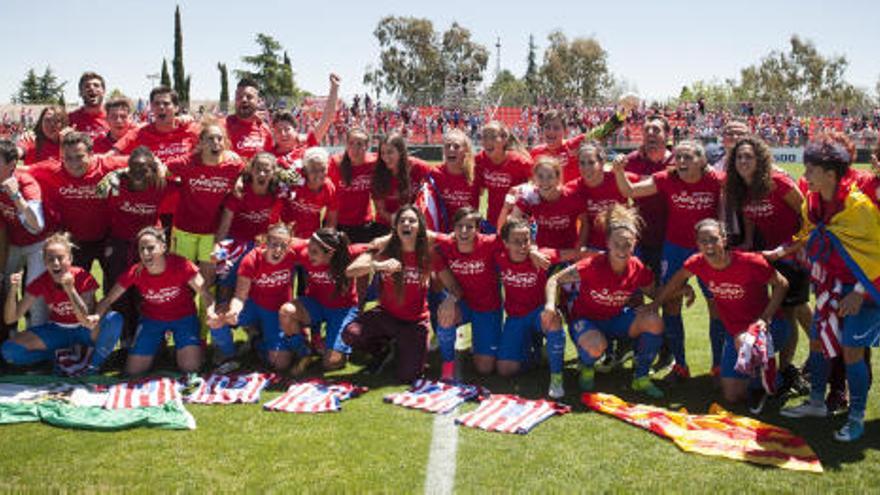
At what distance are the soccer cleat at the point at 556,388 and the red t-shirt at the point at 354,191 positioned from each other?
258 centimetres

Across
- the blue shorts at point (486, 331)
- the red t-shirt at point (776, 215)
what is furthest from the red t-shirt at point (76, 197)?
the red t-shirt at point (776, 215)

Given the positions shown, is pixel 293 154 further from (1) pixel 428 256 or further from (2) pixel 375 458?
(2) pixel 375 458

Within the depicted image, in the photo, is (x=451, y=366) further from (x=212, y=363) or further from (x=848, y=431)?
(x=848, y=431)

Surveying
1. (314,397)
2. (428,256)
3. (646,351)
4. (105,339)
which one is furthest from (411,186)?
(105,339)

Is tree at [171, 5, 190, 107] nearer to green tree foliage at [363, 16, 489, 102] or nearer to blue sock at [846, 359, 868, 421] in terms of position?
green tree foliage at [363, 16, 489, 102]

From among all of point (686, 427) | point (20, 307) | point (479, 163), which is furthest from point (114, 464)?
point (479, 163)

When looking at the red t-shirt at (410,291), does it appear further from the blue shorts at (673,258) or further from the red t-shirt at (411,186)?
the blue shorts at (673,258)

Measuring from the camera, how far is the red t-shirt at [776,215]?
5.64 m

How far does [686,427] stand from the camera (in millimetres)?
4820

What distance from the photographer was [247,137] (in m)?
7.80

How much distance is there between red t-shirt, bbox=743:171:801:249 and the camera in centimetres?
564

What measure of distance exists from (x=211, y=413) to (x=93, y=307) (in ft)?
5.69

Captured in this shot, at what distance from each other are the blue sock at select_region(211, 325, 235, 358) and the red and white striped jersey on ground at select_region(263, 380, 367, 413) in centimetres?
83

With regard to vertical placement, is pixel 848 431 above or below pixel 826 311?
below
